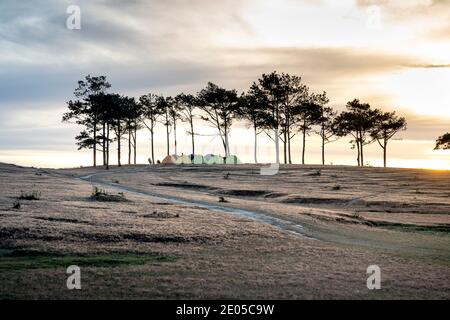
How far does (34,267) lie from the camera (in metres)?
15.0

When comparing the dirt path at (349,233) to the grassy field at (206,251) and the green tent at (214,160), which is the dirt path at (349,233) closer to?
the grassy field at (206,251)

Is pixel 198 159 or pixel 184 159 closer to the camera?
pixel 184 159

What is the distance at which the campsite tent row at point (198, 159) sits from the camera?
4387 inches

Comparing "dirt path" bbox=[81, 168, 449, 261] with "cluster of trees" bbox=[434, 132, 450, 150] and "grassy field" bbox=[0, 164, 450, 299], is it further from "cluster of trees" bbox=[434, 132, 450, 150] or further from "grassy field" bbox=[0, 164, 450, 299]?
"cluster of trees" bbox=[434, 132, 450, 150]

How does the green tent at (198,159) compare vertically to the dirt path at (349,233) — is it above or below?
above

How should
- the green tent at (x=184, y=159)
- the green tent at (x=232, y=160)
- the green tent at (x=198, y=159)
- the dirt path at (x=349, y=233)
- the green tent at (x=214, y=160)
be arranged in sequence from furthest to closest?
the green tent at (x=214, y=160) → the green tent at (x=232, y=160) → the green tent at (x=198, y=159) → the green tent at (x=184, y=159) → the dirt path at (x=349, y=233)

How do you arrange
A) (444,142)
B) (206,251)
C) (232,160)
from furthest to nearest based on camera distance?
(232,160) < (444,142) < (206,251)

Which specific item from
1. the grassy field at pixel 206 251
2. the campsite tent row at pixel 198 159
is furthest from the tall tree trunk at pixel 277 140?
the grassy field at pixel 206 251

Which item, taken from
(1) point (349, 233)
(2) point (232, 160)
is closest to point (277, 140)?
(2) point (232, 160)

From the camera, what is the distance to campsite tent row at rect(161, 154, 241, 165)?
111438mm

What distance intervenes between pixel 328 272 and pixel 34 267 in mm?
8901

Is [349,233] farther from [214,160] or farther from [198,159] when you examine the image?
[214,160]

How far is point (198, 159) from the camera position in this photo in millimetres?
114188
